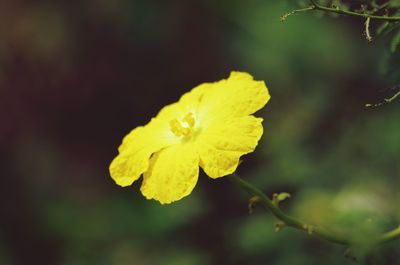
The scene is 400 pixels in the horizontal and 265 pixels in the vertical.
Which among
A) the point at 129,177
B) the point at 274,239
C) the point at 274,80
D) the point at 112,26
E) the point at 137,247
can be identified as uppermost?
the point at 129,177

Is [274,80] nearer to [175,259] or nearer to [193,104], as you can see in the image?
[175,259]

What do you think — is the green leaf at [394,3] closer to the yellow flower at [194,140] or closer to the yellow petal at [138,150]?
the yellow flower at [194,140]

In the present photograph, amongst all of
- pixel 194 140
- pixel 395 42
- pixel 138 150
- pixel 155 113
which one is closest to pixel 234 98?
pixel 194 140

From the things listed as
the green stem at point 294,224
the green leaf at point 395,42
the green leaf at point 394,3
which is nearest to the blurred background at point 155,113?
the green stem at point 294,224

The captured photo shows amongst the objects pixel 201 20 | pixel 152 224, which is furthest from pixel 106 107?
pixel 152 224

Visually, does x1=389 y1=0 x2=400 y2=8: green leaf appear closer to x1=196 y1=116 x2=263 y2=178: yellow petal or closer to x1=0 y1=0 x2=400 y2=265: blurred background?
x1=196 y1=116 x2=263 y2=178: yellow petal

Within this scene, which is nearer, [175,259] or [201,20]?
[175,259]

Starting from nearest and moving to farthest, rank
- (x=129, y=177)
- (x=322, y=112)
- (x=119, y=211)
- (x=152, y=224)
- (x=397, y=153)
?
(x=129, y=177) → (x=397, y=153) → (x=322, y=112) → (x=152, y=224) → (x=119, y=211)
